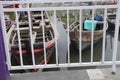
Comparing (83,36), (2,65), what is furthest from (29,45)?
(83,36)

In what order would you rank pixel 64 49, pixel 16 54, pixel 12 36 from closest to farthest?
pixel 16 54, pixel 12 36, pixel 64 49

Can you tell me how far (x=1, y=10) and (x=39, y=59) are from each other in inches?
116

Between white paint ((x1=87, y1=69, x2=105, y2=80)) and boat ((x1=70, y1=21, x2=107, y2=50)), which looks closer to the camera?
white paint ((x1=87, y1=69, x2=105, y2=80))

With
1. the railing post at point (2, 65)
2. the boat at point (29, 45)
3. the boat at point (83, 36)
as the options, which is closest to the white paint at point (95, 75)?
the railing post at point (2, 65)

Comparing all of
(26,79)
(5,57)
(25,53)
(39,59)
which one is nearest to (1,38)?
(5,57)

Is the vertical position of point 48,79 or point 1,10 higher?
point 1,10

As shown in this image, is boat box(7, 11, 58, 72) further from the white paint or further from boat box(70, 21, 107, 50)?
the white paint

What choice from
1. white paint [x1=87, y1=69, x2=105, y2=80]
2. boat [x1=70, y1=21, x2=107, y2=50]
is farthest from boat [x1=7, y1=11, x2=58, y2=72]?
white paint [x1=87, y1=69, x2=105, y2=80]

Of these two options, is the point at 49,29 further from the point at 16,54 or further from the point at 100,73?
the point at 100,73

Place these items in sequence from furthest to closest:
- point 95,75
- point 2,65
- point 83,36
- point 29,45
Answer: point 83,36 < point 29,45 < point 95,75 < point 2,65

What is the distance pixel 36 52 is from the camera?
15.0 ft

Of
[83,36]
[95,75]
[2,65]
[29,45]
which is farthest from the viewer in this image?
[83,36]

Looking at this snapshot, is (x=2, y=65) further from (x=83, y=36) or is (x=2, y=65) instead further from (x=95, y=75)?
(x=83, y=36)

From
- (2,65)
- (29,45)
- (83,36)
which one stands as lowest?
(83,36)
